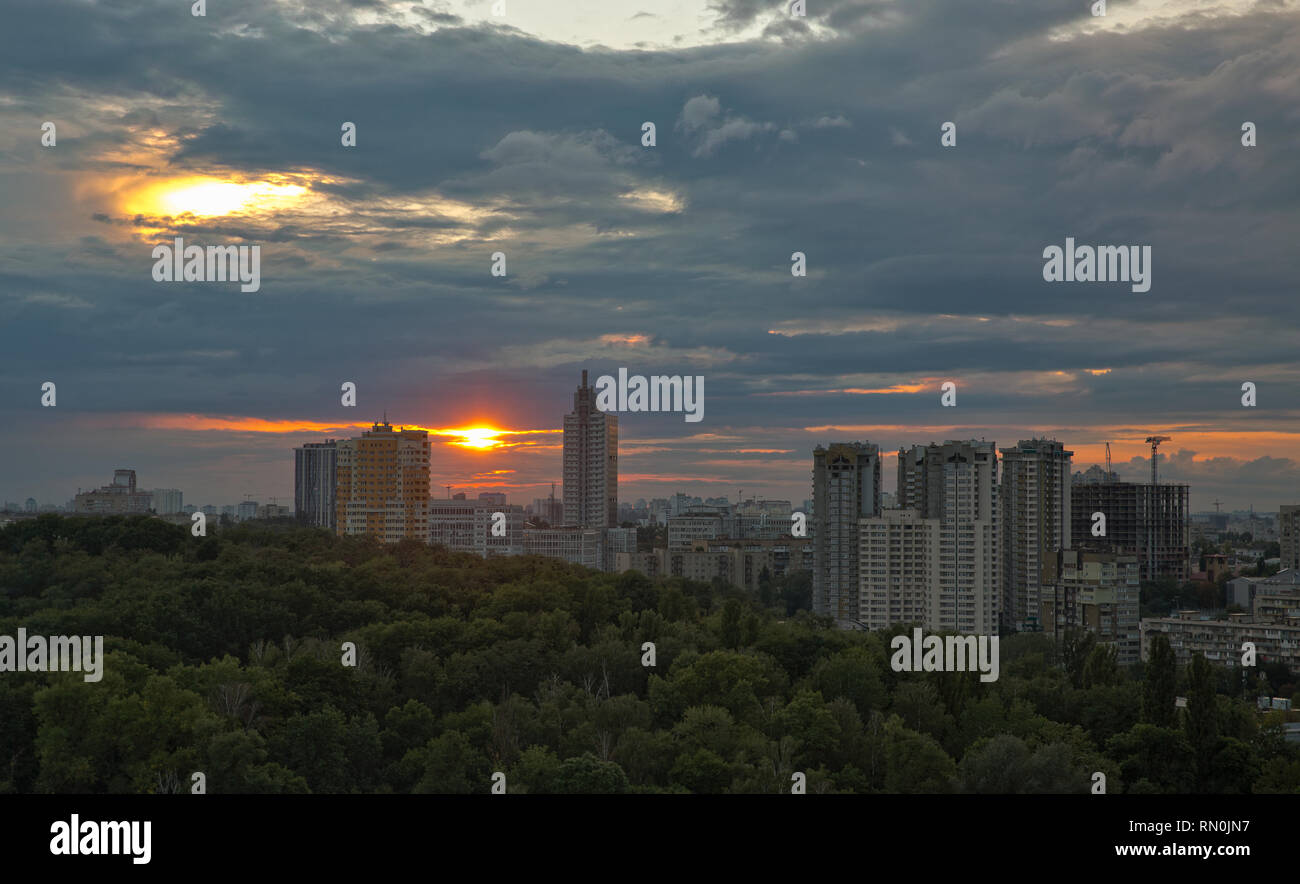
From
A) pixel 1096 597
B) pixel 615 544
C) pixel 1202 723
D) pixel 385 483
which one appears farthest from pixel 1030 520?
pixel 1202 723

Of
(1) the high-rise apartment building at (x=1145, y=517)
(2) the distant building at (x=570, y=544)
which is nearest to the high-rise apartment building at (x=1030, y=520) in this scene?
(1) the high-rise apartment building at (x=1145, y=517)

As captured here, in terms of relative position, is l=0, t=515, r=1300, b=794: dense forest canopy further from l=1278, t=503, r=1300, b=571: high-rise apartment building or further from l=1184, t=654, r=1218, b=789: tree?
l=1278, t=503, r=1300, b=571: high-rise apartment building

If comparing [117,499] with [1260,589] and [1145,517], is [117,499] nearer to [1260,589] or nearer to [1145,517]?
[1260,589]

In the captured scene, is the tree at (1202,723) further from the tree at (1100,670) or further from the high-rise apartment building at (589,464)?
the high-rise apartment building at (589,464)
